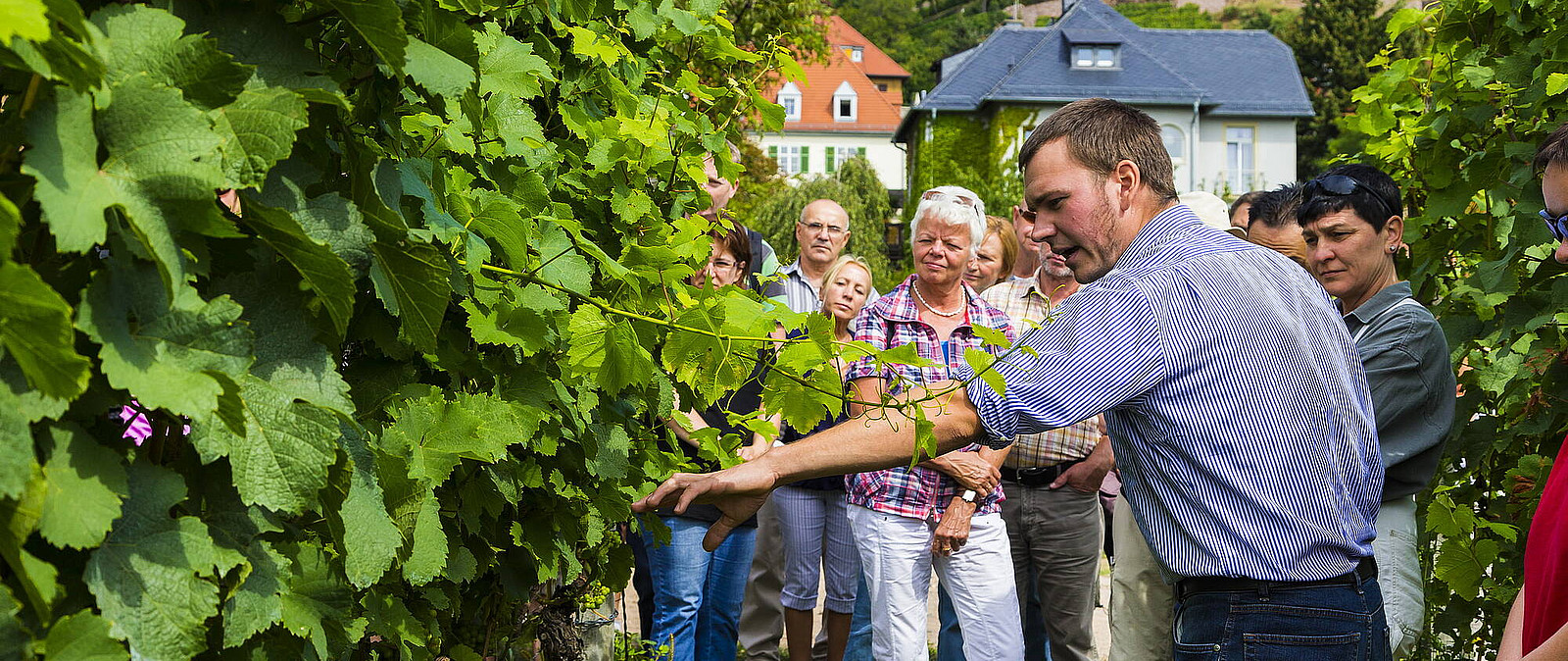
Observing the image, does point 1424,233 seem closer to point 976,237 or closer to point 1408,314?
point 1408,314

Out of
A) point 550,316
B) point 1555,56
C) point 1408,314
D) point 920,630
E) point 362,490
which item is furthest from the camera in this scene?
point 920,630

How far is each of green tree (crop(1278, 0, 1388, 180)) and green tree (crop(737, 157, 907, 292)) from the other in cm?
2622

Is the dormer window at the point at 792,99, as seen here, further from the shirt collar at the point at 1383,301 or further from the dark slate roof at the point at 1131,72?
the shirt collar at the point at 1383,301

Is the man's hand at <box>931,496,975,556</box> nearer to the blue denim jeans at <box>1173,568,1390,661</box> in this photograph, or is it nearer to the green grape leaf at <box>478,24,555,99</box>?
the blue denim jeans at <box>1173,568,1390,661</box>

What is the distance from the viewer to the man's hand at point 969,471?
456 cm

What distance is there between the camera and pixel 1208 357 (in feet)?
8.39

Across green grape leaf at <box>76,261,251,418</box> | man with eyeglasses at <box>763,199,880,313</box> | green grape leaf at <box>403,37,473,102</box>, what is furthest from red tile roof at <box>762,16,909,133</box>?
green grape leaf at <box>76,261,251,418</box>

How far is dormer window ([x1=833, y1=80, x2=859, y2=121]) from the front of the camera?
2242 inches

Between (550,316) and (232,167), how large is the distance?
0.85 meters

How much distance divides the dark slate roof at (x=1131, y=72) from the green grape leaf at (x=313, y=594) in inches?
1507

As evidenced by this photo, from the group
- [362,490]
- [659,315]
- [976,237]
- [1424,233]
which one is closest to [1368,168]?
[1424,233]

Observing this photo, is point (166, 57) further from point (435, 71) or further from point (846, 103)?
point (846, 103)

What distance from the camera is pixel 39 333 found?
0.77 m

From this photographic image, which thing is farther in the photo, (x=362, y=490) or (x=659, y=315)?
(x=659, y=315)
